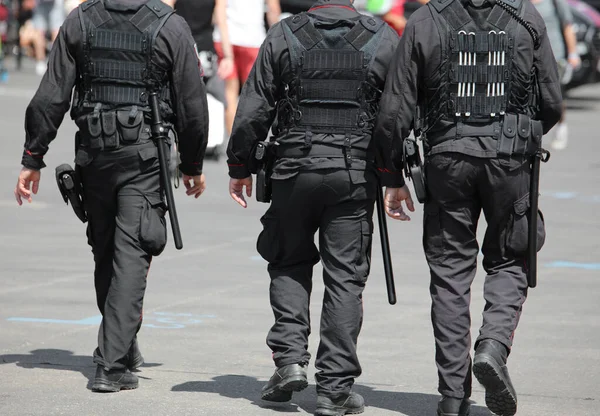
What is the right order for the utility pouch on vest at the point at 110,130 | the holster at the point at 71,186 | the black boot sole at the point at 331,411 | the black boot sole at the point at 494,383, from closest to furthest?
the black boot sole at the point at 494,383 < the black boot sole at the point at 331,411 < the utility pouch on vest at the point at 110,130 < the holster at the point at 71,186

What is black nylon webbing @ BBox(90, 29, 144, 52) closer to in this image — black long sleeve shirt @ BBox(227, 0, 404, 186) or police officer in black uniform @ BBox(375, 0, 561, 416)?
black long sleeve shirt @ BBox(227, 0, 404, 186)

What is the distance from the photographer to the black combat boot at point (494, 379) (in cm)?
521

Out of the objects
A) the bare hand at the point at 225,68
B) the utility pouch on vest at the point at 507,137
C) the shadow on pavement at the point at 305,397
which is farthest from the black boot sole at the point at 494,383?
the bare hand at the point at 225,68

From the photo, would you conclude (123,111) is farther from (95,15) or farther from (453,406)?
(453,406)

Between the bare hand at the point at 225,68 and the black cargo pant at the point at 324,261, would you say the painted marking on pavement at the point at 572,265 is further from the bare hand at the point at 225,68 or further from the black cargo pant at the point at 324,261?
the bare hand at the point at 225,68

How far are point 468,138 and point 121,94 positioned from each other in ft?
5.30

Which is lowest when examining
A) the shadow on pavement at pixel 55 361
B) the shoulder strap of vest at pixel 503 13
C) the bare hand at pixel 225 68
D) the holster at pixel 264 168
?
the shadow on pavement at pixel 55 361

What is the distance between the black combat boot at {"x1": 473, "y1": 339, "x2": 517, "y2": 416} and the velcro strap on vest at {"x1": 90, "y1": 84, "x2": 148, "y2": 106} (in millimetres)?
1897

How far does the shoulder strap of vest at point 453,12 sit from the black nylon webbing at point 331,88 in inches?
18.6

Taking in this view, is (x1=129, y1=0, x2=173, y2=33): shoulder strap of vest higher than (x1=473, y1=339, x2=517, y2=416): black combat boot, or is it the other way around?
(x1=129, y1=0, x2=173, y2=33): shoulder strap of vest

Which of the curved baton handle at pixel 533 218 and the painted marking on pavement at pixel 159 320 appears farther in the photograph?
the painted marking on pavement at pixel 159 320

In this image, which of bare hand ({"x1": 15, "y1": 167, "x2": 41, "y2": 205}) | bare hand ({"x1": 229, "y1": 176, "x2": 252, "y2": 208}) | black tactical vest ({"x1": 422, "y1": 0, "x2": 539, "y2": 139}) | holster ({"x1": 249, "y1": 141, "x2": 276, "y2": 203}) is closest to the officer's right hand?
black tactical vest ({"x1": 422, "y1": 0, "x2": 539, "y2": 139})

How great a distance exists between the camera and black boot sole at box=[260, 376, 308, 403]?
18.2 feet

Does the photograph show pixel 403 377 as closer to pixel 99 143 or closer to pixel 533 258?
pixel 533 258
